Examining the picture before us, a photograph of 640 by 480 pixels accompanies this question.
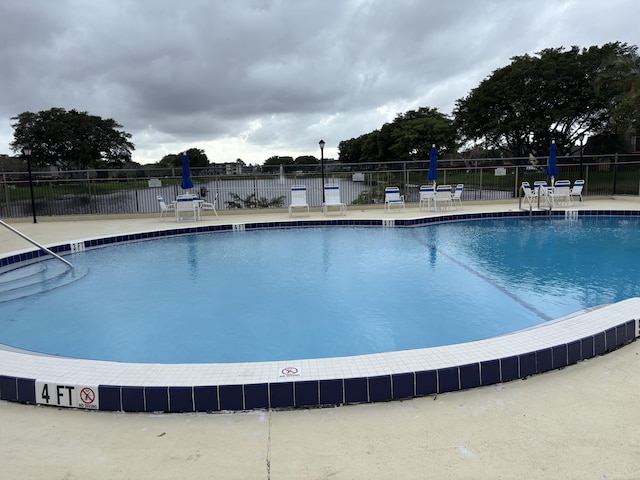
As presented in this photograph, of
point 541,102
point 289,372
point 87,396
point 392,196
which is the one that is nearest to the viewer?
point 87,396

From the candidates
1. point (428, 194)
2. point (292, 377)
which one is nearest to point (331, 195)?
point (428, 194)

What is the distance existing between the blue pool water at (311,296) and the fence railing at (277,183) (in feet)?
18.9

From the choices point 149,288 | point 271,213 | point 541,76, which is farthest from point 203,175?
point 541,76

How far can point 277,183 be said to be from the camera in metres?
15.3

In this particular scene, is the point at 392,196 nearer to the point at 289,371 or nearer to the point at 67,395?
the point at 289,371

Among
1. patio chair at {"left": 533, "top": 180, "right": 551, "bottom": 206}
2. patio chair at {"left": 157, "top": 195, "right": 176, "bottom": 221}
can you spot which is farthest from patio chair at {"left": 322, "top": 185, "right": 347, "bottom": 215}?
patio chair at {"left": 533, "top": 180, "right": 551, "bottom": 206}

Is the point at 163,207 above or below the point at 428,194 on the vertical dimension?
below

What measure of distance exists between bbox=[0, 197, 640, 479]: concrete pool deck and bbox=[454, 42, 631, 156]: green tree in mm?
24122

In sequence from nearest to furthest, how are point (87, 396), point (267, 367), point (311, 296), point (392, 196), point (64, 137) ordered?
Answer: 1. point (87, 396)
2. point (267, 367)
3. point (311, 296)
4. point (392, 196)
5. point (64, 137)

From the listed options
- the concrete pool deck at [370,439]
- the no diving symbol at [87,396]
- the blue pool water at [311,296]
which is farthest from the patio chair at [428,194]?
the no diving symbol at [87,396]

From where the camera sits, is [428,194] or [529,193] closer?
[529,193]

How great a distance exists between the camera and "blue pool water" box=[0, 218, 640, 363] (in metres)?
4.21

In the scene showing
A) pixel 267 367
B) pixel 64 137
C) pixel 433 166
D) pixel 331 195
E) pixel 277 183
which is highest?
pixel 64 137

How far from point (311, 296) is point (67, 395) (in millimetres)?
3293
